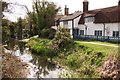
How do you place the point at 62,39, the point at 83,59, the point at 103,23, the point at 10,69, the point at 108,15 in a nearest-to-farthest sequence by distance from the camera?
the point at 10,69 → the point at 83,59 → the point at 62,39 → the point at 103,23 → the point at 108,15

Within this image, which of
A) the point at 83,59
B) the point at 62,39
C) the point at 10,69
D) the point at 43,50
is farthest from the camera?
the point at 62,39

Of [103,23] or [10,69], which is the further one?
[103,23]

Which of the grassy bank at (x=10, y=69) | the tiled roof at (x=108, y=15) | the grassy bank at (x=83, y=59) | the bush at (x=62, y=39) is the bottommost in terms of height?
the grassy bank at (x=83, y=59)

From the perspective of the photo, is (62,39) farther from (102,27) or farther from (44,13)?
(44,13)

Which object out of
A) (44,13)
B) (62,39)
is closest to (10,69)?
(62,39)

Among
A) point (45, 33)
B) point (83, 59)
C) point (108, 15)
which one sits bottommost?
point (83, 59)

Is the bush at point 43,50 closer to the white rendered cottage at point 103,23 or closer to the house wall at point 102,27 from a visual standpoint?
the white rendered cottage at point 103,23

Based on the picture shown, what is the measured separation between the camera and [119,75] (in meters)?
12.0

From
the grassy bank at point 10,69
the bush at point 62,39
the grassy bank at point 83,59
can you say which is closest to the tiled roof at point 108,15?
the bush at point 62,39

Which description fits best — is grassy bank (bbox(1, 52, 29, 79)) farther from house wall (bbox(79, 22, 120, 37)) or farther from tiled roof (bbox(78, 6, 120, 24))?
tiled roof (bbox(78, 6, 120, 24))

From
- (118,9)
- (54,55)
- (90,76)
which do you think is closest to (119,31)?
(118,9)

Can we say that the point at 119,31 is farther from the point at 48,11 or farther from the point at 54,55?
the point at 48,11

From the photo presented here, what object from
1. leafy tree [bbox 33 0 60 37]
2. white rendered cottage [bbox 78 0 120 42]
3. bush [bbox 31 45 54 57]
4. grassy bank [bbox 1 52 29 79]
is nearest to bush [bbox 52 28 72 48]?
bush [bbox 31 45 54 57]

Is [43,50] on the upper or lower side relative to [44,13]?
lower
